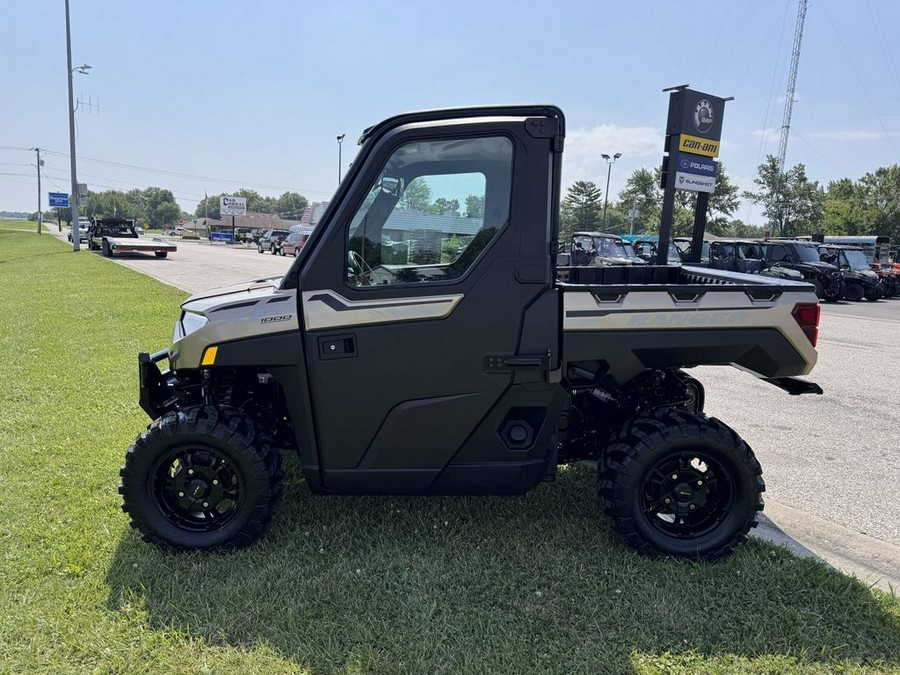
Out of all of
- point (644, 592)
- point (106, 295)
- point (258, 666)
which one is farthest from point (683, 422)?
point (106, 295)

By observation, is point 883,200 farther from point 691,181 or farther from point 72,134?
point 72,134

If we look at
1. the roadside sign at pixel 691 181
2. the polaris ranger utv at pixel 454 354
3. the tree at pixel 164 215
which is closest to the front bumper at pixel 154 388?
the polaris ranger utv at pixel 454 354

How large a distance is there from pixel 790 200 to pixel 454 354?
285 ft

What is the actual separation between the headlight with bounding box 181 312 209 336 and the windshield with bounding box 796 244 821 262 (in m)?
21.3

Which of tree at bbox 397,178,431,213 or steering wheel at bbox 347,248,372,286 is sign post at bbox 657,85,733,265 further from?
steering wheel at bbox 347,248,372,286

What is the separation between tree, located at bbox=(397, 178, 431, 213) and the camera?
2.99 metres

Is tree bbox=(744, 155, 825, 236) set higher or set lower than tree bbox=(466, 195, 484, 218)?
higher

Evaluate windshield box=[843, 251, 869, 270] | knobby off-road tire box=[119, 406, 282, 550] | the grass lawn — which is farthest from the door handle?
A: windshield box=[843, 251, 869, 270]

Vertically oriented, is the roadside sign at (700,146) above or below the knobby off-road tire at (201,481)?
above

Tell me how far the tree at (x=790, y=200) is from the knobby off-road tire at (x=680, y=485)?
80898 mm

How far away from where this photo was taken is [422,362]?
297cm

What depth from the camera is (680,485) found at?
3.26m

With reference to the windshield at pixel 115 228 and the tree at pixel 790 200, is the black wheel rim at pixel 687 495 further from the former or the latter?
the tree at pixel 790 200

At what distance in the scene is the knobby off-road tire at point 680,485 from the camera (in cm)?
315
